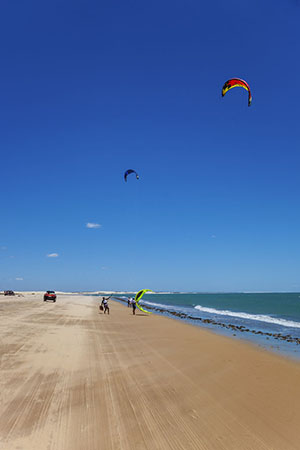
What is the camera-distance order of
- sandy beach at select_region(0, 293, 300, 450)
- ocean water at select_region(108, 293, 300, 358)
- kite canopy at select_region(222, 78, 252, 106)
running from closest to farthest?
sandy beach at select_region(0, 293, 300, 450) → kite canopy at select_region(222, 78, 252, 106) → ocean water at select_region(108, 293, 300, 358)

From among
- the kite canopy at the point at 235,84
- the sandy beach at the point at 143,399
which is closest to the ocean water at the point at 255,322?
the sandy beach at the point at 143,399

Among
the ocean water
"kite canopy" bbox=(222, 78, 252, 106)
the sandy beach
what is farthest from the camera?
the ocean water

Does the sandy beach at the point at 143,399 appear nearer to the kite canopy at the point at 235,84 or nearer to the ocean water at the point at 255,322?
the ocean water at the point at 255,322

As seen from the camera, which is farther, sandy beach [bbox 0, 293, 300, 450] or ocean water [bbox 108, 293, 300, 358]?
ocean water [bbox 108, 293, 300, 358]

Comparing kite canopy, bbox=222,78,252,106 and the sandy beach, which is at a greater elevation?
kite canopy, bbox=222,78,252,106

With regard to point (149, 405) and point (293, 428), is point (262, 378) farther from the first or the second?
point (149, 405)

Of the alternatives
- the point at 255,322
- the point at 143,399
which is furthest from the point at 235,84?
the point at 255,322

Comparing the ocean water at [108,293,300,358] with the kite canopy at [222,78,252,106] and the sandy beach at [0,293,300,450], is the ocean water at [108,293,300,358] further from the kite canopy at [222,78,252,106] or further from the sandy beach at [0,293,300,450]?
the kite canopy at [222,78,252,106]

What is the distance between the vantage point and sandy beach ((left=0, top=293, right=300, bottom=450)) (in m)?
4.84

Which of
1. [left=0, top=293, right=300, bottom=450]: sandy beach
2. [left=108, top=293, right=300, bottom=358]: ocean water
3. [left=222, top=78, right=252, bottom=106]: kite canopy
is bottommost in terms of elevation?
[left=0, top=293, right=300, bottom=450]: sandy beach

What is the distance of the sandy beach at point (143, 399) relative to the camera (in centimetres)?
484

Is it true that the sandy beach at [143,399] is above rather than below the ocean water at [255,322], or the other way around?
below

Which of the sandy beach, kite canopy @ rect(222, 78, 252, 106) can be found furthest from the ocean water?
kite canopy @ rect(222, 78, 252, 106)

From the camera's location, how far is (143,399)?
661 centimetres
